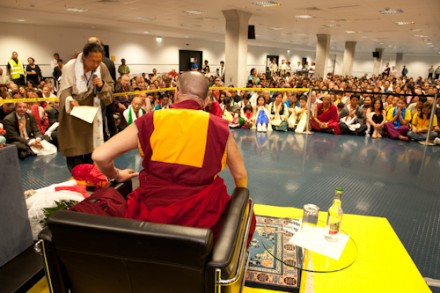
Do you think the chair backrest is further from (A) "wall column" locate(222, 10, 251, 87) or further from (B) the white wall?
(B) the white wall

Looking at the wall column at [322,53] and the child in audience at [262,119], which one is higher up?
the wall column at [322,53]

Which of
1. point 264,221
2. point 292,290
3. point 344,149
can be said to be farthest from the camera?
point 344,149

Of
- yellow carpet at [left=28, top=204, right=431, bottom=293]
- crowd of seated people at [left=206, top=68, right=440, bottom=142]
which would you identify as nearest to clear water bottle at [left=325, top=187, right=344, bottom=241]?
yellow carpet at [left=28, top=204, right=431, bottom=293]

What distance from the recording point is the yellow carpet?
1.88 meters

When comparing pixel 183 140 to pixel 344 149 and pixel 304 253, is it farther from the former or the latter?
pixel 344 149

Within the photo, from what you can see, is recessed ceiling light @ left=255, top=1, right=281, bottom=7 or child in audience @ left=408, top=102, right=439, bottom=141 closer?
child in audience @ left=408, top=102, right=439, bottom=141

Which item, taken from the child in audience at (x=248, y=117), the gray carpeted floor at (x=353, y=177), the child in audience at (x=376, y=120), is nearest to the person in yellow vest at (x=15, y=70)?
the gray carpeted floor at (x=353, y=177)

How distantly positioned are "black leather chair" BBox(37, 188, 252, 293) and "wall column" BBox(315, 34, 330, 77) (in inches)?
622

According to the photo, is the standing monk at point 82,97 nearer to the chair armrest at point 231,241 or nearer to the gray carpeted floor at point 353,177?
the gray carpeted floor at point 353,177

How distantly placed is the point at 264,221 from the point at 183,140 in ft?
4.23

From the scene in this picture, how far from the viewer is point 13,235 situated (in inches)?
65.9

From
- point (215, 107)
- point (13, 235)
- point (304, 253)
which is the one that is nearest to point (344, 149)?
point (215, 107)

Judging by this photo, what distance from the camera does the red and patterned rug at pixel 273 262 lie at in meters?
1.84

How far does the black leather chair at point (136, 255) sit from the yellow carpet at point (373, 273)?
2.26 ft
